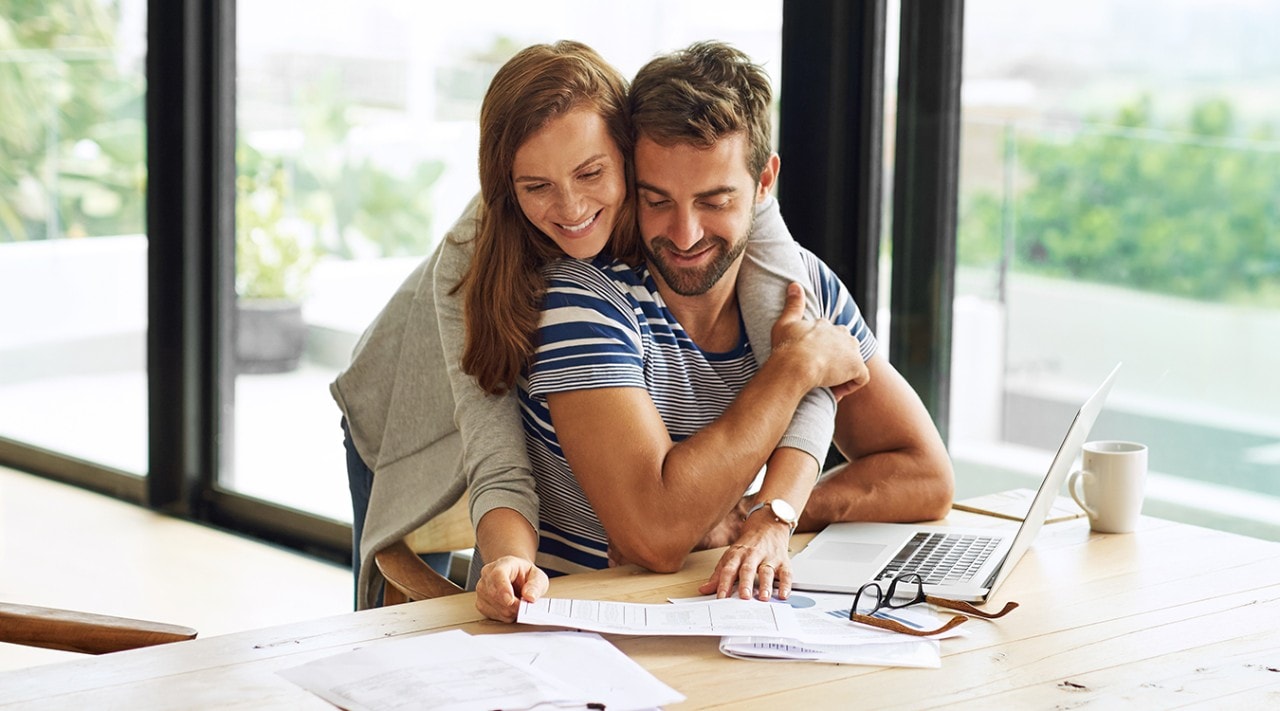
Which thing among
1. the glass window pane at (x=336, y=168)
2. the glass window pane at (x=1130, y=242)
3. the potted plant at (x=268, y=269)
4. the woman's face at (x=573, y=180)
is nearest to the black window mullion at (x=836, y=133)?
the glass window pane at (x=1130, y=242)

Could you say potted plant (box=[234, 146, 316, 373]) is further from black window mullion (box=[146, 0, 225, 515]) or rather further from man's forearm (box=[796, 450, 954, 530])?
man's forearm (box=[796, 450, 954, 530])

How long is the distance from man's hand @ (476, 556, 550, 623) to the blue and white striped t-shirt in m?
0.29

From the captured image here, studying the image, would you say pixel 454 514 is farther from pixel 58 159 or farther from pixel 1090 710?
pixel 58 159

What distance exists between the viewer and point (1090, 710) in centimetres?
132

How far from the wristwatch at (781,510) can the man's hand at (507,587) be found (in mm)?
354

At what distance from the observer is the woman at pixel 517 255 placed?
183cm

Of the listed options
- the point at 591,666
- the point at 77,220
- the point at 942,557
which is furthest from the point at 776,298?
the point at 77,220

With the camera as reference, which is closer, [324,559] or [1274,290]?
[1274,290]

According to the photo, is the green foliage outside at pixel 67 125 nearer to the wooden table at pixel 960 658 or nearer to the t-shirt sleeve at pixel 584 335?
the t-shirt sleeve at pixel 584 335

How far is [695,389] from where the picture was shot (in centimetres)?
199

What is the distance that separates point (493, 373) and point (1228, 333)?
1.35 metres

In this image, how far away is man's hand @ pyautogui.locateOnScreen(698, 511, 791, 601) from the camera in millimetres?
1649

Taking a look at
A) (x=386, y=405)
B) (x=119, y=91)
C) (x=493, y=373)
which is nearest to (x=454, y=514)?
(x=386, y=405)

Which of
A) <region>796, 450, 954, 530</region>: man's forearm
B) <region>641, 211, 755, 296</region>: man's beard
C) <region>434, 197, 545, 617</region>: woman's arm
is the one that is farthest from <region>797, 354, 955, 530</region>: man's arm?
<region>434, 197, 545, 617</region>: woman's arm
